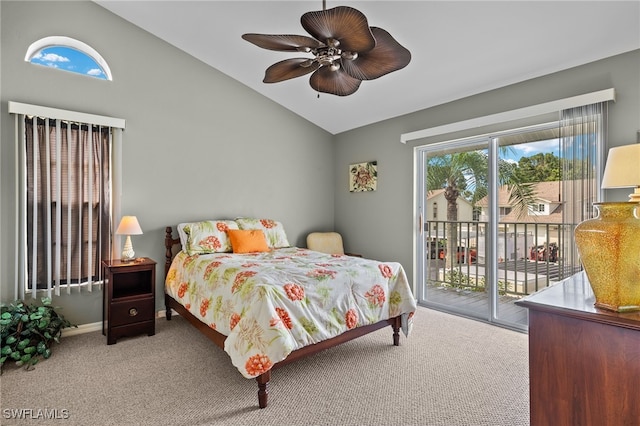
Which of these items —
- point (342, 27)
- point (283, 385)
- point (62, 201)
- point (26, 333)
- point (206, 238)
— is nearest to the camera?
point (342, 27)

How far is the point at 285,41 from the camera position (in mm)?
1970

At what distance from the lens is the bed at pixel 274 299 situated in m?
1.99

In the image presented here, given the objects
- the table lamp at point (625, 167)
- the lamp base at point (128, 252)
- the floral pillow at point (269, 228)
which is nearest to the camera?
the table lamp at point (625, 167)

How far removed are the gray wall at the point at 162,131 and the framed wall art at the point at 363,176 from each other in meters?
Result: 0.63

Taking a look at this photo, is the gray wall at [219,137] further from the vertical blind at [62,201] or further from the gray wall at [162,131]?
the vertical blind at [62,201]

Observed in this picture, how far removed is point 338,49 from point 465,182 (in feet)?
8.30

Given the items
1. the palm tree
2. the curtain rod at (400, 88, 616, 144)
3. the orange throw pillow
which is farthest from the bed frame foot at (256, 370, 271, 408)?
the curtain rod at (400, 88, 616, 144)

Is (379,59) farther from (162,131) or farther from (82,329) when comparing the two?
(82,329)

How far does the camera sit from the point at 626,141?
2.58m

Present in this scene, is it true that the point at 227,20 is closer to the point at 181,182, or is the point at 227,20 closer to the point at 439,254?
the point at 181,182

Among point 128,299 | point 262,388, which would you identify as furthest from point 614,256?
point 128,299

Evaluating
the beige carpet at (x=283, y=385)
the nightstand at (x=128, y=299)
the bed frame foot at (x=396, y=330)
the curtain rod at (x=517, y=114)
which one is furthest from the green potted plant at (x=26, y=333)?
the curtain rod at (x=517, y=114)

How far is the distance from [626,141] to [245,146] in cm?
380

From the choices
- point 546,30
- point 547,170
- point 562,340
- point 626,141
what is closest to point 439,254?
point 547,170
